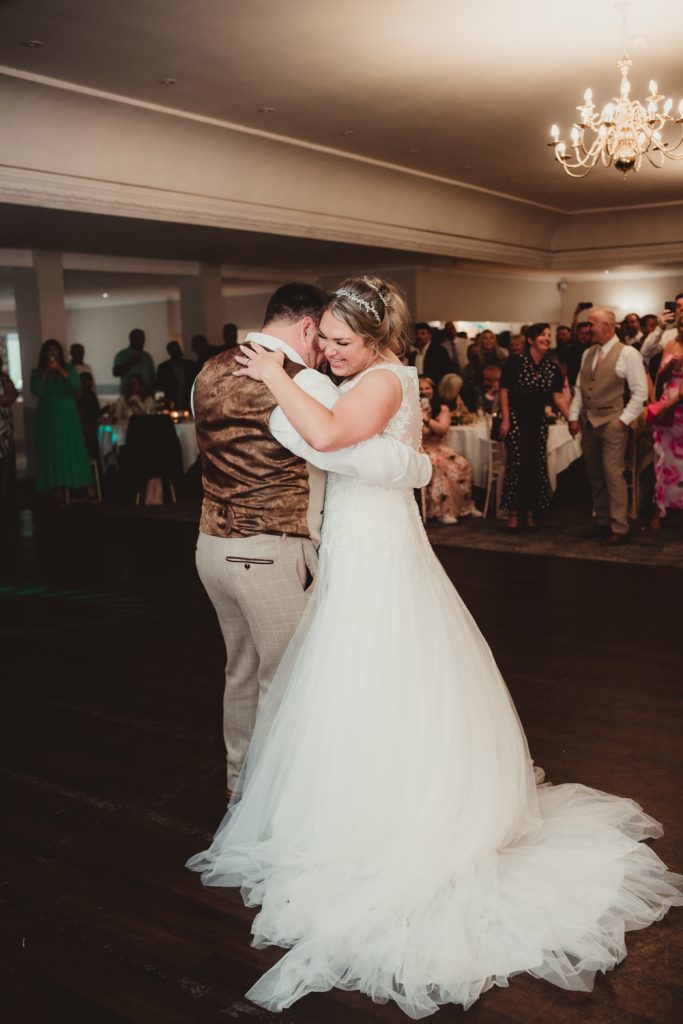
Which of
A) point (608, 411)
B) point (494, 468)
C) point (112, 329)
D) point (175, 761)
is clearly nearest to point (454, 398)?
point (494, 468)

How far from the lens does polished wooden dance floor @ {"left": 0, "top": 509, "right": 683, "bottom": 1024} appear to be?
6.47 feet

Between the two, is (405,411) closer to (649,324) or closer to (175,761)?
(175,761)

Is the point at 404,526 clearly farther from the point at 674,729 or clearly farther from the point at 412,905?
the point at 674,729

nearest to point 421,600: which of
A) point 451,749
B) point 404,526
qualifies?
point 404,526

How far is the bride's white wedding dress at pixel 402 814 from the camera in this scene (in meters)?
2.07

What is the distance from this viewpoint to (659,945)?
2.10 metres

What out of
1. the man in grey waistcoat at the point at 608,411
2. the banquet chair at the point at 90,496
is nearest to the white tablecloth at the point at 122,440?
the banquet chair at the point at 90,496

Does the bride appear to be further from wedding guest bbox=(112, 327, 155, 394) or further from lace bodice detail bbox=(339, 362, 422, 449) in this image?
wedding guest bbox=(112, 327, 155, 394)

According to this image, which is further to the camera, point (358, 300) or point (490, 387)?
point (490, 387)

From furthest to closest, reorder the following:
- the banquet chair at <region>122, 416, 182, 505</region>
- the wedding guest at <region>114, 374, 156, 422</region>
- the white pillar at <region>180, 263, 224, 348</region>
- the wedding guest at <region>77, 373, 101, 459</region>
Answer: the white pillar at <region>180, 263, 224, 348</region>
the wedding guest at <region>114, 374, 156, 422</region>
the wedding guest at <region>77, 373, 101, 459</region>
the banquet chair at <region>122, 416, 182, 505</region>

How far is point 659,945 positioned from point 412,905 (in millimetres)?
531

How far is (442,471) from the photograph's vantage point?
765 centimetres

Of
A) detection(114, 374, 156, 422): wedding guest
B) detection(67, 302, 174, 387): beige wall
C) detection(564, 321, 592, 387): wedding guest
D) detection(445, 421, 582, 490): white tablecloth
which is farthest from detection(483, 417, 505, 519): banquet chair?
detection(67, 302, 174, 387): beige wall

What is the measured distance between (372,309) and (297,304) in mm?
238
